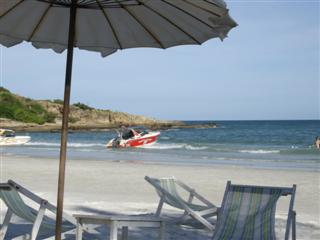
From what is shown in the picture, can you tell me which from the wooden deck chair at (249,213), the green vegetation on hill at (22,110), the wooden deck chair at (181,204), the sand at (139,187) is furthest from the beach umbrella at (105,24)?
the green vegetation on hill at (22,110)

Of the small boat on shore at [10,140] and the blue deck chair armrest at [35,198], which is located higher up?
the blue deck chair armrest at [35,198]

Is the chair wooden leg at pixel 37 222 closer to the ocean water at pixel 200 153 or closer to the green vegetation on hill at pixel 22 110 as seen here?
the ocean water at pixel 200 153

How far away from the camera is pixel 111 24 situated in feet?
14.2

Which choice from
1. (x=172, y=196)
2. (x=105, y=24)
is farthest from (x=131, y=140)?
(x=105, y=24)

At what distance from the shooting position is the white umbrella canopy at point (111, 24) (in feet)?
12.6

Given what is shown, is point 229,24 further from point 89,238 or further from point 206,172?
point 206,172

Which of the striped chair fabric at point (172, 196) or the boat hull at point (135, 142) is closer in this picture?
the striped chair fabric at point (172, 196)

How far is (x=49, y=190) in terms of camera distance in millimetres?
10648

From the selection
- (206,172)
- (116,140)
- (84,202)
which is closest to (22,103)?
(116,140)

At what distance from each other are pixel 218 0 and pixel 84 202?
5.97 metres

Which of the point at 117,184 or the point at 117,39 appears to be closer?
the point at 117,39

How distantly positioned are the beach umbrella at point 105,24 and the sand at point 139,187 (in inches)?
101

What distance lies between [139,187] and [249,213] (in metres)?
6.14

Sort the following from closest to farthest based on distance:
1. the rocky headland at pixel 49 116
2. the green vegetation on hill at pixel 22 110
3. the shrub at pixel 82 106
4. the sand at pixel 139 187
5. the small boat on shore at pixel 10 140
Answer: the sand at pixel 139 187
the small boat on shore at pixel 10 140
the rocky headland at pixel 49 116
the green vegetation on hill at pixel 22 110
the shrub at pixel 82 106
